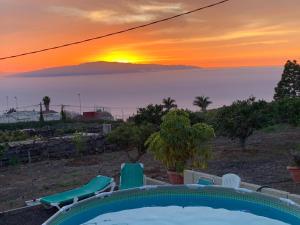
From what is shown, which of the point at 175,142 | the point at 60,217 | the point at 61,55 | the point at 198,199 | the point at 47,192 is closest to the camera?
the point at 60,217

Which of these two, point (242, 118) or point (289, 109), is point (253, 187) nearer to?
point (242, 118)

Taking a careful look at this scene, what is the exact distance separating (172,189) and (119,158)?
6838 mm

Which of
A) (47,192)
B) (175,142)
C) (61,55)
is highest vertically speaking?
(61,55)

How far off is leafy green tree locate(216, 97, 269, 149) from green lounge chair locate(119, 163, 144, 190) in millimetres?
5070

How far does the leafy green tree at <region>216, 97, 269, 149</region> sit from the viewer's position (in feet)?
40.9

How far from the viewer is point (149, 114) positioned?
45.6 feet

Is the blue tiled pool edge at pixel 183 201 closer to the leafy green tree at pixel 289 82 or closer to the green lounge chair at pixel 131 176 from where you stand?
the green lounge chair at pixel 131 176

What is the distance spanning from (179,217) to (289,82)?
17.9 metres

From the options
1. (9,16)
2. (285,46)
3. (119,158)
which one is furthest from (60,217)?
(285,46)

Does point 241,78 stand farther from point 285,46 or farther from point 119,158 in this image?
point 119,158

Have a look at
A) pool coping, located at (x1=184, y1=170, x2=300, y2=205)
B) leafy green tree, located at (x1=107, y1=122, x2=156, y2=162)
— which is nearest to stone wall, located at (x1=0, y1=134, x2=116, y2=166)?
leafy green tree, located at (x1=107, y1=122, x2=156, y2=162)

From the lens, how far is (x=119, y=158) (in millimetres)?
13977

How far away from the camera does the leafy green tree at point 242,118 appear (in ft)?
40.9

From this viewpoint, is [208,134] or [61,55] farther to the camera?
[61,55]
